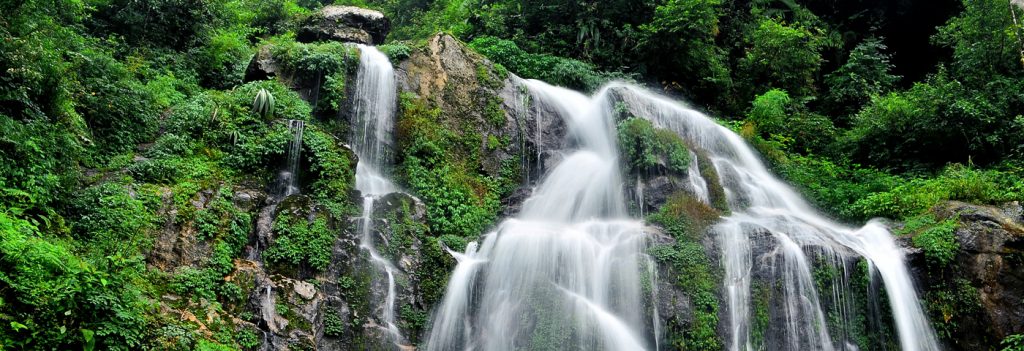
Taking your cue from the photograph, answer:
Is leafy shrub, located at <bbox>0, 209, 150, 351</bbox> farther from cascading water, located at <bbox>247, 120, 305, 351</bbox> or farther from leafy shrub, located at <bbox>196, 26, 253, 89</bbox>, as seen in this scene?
leafy shrub, located at <bbox>196, 26, 253, 89</bbox>

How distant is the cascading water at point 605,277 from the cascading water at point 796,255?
0.7 inches

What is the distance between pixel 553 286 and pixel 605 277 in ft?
3.05

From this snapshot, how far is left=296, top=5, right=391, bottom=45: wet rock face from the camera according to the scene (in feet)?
70.1

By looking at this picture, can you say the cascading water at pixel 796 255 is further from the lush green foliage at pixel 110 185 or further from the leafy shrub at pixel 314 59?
the leafy shrub at pixel 314 59

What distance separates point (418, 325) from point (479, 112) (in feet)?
21.2

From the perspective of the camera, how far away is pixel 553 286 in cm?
1018

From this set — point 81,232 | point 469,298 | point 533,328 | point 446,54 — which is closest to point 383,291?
point 469,298

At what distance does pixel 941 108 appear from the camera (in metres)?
14.7

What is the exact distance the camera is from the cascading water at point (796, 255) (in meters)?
9.80

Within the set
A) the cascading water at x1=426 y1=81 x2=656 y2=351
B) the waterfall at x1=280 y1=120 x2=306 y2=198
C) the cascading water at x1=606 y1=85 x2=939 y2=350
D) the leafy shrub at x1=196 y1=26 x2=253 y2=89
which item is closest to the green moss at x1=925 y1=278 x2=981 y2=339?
the cascading water at x1=606 y1=85 x2=939 y2=350

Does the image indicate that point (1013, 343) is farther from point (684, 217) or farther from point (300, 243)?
point (300, 243)

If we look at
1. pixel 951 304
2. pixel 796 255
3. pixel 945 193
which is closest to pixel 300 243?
pixel 796 255

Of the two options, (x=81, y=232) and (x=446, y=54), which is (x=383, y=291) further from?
(x=446, y=54)

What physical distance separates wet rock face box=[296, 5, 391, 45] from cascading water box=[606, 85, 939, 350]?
13616 millimetres
